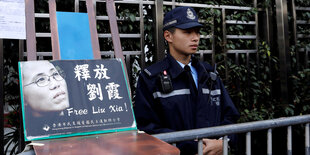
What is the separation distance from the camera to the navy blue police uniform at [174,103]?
2.15 metres

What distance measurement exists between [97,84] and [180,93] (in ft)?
2.32

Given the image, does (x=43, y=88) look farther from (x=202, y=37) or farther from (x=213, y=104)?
(x=202, y=37)

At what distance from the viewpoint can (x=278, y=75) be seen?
442cm

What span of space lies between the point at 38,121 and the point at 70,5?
2.06 m

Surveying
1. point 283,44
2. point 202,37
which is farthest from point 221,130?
point 283,44

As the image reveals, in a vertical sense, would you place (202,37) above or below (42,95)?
above

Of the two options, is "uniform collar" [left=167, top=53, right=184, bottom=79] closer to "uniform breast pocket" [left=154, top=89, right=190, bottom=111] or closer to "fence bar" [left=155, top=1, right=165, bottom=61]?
"uniform breast pocket" [left=154, top=89, right=190, bottom=111]

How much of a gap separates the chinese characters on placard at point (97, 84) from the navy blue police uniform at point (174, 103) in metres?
0.45

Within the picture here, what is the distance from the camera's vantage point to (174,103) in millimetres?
2154

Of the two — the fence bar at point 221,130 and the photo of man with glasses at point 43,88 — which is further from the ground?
the photo of man with glasses at point 43,88

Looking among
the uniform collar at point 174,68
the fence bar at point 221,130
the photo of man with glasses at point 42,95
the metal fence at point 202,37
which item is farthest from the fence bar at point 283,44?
the photo of man with glasses at point 42,95

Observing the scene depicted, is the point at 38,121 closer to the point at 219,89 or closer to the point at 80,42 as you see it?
the point at 80,42

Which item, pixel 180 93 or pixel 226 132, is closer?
pixel 226 132

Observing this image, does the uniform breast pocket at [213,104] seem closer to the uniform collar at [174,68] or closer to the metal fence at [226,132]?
the uniform collar at [174,68]
